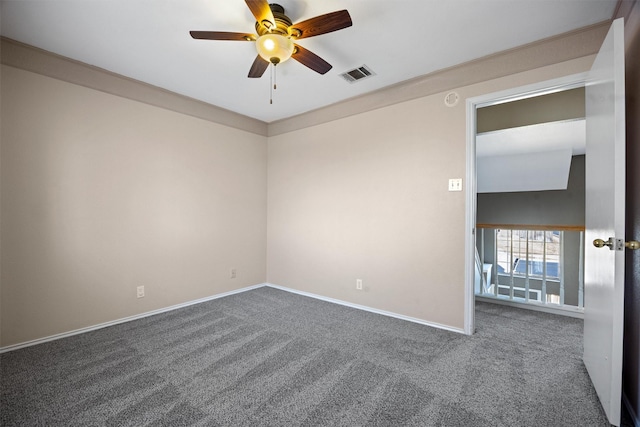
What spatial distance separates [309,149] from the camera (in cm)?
394

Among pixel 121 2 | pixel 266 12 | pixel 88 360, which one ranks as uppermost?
pixel 121 2

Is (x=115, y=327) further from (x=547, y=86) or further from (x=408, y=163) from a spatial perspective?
(x=547, y=86)

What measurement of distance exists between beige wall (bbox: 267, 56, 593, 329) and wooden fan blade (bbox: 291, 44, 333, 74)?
1202 mm

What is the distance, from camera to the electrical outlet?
2691 millimetres

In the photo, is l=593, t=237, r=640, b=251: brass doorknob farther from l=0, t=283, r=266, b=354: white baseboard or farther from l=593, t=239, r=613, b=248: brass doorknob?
l=0, t=283, r=266, b=354: white baseboard

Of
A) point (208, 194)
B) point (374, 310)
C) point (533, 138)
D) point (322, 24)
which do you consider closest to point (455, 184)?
point (374, 310)

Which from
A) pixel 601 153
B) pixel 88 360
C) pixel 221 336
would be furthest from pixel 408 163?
pixel 88 360

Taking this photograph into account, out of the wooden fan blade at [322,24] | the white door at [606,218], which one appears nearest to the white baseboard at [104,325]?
the wooden fan blade at [322,24]

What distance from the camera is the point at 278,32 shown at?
1913mm

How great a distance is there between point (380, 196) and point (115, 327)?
301 cm

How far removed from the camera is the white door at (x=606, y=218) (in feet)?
4.71

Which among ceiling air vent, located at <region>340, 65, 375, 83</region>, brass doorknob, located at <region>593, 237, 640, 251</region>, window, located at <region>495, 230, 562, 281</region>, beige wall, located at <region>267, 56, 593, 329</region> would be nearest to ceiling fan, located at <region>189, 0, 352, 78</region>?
ceiling air vent, located at <region>340, 65, 375, 83</region>

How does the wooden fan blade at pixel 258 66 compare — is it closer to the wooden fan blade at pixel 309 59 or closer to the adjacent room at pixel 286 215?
the adjacent room at pixel 286 215

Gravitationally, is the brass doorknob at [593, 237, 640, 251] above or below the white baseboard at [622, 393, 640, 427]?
above
